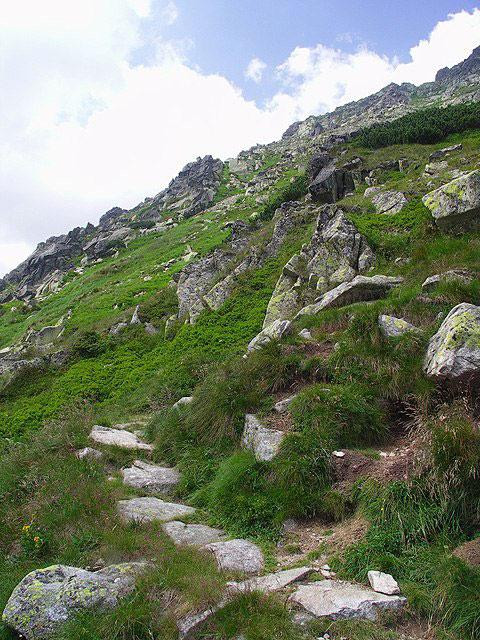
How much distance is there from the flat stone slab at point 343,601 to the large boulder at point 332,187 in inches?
1182

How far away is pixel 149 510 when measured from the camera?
275 inches

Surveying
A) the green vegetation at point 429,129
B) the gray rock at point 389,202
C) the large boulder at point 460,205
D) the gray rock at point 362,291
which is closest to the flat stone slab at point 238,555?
the gray rock at point 362,291

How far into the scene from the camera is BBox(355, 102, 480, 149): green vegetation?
37.1 m

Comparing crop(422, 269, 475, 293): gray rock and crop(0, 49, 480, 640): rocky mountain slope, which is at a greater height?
crop(422, 269, 475, 293): gray rock

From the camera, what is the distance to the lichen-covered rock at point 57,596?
13.9 ft

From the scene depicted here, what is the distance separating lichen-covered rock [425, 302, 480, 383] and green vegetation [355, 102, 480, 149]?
36936 millimetres

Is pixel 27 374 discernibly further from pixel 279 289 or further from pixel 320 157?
pixel 320 157

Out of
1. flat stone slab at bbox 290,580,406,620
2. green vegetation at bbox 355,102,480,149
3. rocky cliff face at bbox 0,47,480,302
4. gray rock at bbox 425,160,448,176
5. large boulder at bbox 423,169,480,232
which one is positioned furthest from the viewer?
rocky cliff face at bbox 0,47,480,302

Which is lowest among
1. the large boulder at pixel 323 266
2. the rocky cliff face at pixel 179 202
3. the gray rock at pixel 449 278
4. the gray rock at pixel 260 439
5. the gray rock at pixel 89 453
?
the gray rock at pixel 260 439

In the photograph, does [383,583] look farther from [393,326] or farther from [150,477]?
[393,326]

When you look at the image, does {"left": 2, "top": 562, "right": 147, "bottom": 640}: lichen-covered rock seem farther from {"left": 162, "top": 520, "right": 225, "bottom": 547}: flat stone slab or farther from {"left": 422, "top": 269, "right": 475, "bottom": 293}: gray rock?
{"left": 422, "top": 269, "right": 475, "bottom": 293}: gray rock

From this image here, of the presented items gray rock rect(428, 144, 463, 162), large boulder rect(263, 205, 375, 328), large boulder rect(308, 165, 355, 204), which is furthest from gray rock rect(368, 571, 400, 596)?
gray rock rect(428, 144, 463, 162)

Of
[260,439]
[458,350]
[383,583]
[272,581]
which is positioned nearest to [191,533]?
[272,581]

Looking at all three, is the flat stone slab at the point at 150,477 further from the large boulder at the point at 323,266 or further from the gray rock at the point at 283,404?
the large boulder at the point at 323,266
